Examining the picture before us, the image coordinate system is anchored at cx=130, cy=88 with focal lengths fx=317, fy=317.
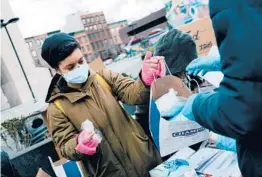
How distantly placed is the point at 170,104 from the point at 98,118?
0.55 metres

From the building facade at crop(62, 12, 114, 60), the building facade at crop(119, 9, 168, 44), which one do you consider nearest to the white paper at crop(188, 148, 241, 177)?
the building facade at crop(119, 9, 168, 44)

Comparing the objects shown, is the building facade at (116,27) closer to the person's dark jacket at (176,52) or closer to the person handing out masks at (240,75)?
the person's dark jacket at (176,52)

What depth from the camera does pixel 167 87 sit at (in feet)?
4.59

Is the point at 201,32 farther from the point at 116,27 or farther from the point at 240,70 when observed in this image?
the point at 116,27

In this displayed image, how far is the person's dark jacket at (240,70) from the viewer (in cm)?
80

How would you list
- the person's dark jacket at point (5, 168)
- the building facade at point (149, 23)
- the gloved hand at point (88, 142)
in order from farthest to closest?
the building facade at point (149, 23) < the person's dark jacket at point (5, 168) < the gloved hand at point (88, 142)

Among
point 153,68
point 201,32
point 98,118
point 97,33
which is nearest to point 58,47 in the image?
point 98,118

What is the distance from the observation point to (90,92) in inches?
68.7

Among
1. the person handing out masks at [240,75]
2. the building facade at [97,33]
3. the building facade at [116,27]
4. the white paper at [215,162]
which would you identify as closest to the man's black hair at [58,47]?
the white paper at [215,162]

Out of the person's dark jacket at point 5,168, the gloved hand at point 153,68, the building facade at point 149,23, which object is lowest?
the person's dark jacket at point 5,168

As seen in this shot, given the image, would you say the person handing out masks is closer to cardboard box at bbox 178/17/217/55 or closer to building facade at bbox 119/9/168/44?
A: cardboard box at bbox 178/17/217/55

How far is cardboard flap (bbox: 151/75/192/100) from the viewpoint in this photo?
138 centimetres

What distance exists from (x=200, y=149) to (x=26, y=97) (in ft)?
89.4

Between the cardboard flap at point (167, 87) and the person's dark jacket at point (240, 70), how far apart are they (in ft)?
1.50
